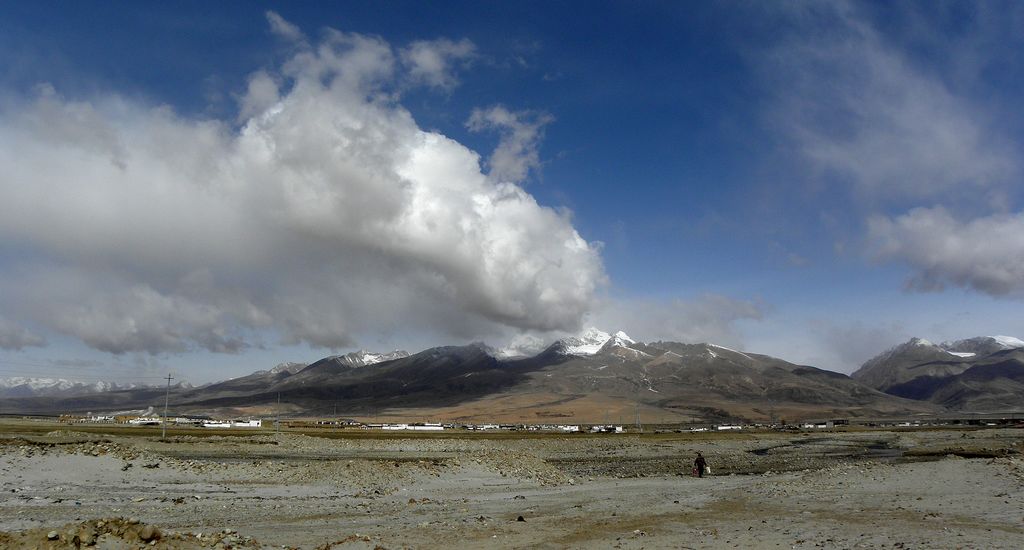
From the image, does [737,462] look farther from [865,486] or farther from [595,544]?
[595,544]

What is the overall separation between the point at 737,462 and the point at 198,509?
2262 inches

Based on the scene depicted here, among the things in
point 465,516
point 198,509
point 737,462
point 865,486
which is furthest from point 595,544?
point 737,462

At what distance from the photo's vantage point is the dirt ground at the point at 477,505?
65.1 feet

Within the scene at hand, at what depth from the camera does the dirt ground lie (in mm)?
19838

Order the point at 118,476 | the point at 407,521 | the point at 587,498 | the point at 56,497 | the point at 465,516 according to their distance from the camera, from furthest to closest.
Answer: the point at 118,476 → the point at 587,498 → the point at 56,497 → the point at 465,516 → the point at 407,521

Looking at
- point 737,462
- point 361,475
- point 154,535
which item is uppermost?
point 154,535

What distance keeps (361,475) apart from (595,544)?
76.6ft

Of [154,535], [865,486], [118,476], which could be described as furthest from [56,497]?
[865,486]

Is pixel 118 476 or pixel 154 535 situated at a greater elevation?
pixel 154 535

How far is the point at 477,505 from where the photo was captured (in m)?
31.0

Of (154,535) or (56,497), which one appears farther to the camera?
(56,497)

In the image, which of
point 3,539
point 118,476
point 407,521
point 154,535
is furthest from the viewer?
point 118,476

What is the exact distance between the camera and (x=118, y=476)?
3841cm

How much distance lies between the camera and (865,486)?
35.2 metres
